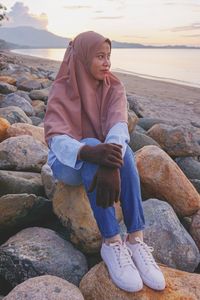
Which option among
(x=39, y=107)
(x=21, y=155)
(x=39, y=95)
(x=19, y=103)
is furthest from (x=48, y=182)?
(x=39, y=95)

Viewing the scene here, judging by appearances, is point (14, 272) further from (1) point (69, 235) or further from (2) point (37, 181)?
(2) point (37, 181)

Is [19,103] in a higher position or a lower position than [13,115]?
lower

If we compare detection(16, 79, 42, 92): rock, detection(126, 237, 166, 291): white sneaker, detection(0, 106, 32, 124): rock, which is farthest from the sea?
detection(126, 237, 166, 291): white sneaker

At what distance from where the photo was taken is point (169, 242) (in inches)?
125

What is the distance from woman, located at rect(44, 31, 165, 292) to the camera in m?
2.58

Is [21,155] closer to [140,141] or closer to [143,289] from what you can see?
[140,141]

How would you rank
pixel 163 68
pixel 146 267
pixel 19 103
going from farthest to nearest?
pixel 163 68 → pixel 19 103 → pixel 146 267

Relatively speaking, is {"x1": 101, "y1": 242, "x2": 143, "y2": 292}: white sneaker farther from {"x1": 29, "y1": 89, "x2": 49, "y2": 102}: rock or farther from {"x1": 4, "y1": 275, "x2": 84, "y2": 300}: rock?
{"x1": 29, "y1": 89, "x2": 49, "y2": 102}: rock

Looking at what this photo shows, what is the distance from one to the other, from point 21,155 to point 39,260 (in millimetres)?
1506

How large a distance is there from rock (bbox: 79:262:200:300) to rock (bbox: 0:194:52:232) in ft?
2.48

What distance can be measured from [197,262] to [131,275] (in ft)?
2.77

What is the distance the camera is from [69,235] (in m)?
3.32

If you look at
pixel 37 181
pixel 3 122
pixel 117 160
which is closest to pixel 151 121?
pixel 3 122

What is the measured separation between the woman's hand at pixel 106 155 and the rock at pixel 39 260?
77 cm
